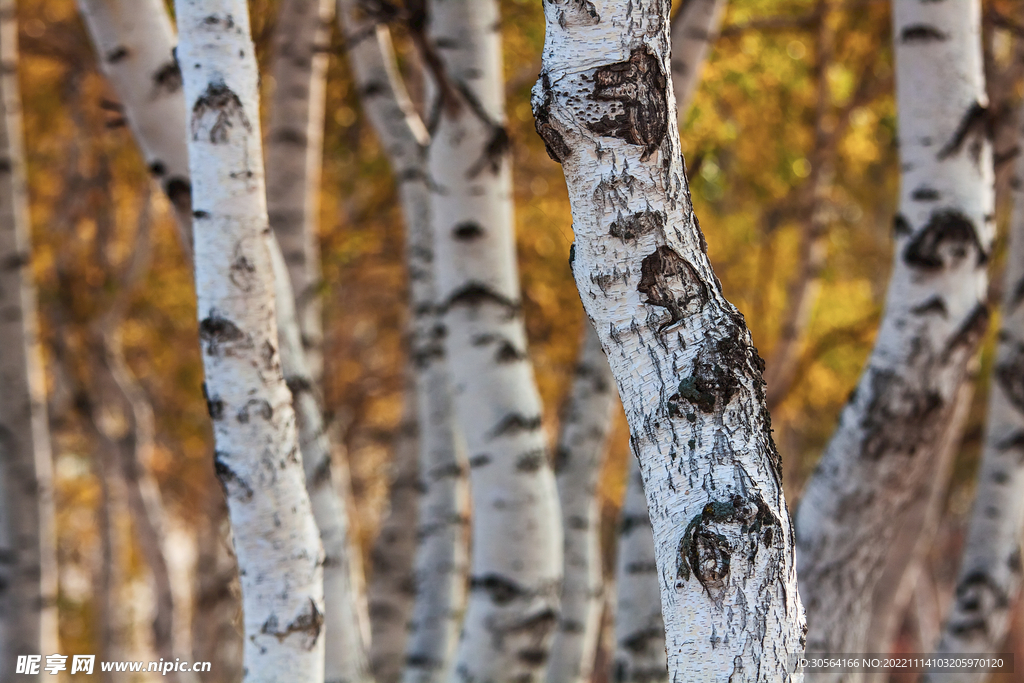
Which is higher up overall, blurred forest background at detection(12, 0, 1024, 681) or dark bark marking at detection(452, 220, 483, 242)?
blurred forest background at detection(12, 0, 1024, 681)

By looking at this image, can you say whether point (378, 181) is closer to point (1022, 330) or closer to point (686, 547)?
point (1022, 330)

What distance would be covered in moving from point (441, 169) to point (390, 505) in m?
3.17

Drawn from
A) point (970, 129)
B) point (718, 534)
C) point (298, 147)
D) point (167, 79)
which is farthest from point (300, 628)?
point (298, 147)

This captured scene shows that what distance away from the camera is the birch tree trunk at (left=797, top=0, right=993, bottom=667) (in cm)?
282

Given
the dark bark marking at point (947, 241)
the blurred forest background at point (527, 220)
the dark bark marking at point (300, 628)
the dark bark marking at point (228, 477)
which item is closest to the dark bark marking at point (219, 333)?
the dark bark marking at point (228, 477)

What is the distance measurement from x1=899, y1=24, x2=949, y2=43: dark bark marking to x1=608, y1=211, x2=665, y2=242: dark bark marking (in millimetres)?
2001

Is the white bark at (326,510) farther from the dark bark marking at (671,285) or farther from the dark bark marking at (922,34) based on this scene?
the dark bark marking at (922,34)

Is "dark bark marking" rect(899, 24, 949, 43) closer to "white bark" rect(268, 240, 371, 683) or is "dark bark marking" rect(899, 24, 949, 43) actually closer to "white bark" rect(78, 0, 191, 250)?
"white bark" rect(268, 240, 371, 683)

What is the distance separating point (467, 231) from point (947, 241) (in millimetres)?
1643

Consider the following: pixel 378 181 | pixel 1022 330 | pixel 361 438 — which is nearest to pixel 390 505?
pixel 378 181

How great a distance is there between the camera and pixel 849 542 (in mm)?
2916

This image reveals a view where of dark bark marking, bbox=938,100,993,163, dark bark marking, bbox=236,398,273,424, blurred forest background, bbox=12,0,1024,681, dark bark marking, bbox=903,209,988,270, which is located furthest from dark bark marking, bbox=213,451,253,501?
blurred forest background, bbox=12,0,1024,681

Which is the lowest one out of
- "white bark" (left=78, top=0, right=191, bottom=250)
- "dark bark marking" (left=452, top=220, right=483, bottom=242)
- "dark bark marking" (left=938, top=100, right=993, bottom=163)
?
"dark bark marking" (left=452, top=220, right=483, bottom=242)

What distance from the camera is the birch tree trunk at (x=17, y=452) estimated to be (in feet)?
13.8
